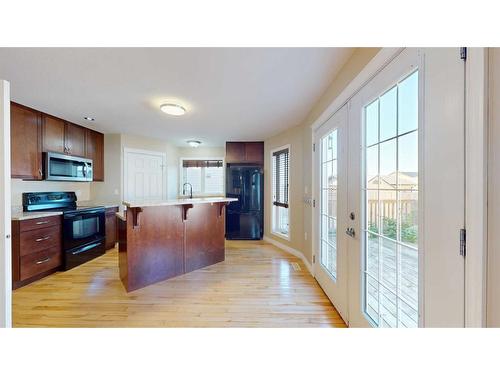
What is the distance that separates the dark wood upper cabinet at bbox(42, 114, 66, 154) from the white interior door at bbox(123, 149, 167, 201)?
108cm

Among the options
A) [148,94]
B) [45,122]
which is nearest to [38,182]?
[45,122]

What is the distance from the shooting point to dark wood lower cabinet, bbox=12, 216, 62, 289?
7.97ft

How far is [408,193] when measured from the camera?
3.54ft

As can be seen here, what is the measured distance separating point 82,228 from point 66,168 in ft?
3.38

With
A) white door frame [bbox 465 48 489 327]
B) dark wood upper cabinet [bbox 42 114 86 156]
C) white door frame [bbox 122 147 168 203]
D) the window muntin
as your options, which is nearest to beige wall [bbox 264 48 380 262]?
the window muntin

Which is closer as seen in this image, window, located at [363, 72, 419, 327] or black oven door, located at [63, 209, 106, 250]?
window, located at [363, 72, 419, 327]

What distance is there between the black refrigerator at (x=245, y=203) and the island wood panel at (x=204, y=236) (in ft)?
4.34

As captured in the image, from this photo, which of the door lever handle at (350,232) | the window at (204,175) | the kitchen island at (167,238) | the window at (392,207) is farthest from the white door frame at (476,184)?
the window at (204,175)

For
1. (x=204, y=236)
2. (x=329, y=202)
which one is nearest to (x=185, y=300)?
(x=204, y=236)

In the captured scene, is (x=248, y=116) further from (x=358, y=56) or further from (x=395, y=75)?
(x=395, y=75)

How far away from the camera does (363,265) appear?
1.53 m

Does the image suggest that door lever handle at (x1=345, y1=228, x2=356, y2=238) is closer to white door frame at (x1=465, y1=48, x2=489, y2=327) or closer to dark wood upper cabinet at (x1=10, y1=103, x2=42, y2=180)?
white door frame at (x1=465, y1=48, x2=489, y2=327)

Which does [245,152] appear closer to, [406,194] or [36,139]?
[36,139]

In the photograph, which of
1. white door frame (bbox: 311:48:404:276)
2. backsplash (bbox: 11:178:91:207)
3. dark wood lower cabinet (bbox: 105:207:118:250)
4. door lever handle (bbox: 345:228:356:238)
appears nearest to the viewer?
white door frame (bbox: 311:48:404:276)
